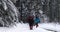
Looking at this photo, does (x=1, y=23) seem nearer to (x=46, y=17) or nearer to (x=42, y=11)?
(x=42, y=11)

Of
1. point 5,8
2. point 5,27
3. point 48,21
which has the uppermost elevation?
point 5,8

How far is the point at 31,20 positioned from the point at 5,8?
171 inches

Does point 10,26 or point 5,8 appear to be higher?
point 5,8

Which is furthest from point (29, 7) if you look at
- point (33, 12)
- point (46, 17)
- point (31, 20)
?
point (31, 20)

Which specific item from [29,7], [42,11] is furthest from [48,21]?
[29,7]

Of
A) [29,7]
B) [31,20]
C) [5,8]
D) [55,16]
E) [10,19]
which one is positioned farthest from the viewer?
[55,16]

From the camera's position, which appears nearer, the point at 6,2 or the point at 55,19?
the point at 6,2

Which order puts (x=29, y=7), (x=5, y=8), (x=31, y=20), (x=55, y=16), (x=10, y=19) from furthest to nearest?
(x=55, y=16)
(x=29, y=7)
(x=31, y=20)
(x=10, y=19)
(x=5, y=8)

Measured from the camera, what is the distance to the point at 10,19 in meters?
20.9

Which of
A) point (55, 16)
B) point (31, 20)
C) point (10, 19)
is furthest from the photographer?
point (55, 16)

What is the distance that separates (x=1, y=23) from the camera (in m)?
20.6

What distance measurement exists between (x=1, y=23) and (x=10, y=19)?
0.93 metres

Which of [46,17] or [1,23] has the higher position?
[1,23]

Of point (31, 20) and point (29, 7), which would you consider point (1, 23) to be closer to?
point (31, 20)
